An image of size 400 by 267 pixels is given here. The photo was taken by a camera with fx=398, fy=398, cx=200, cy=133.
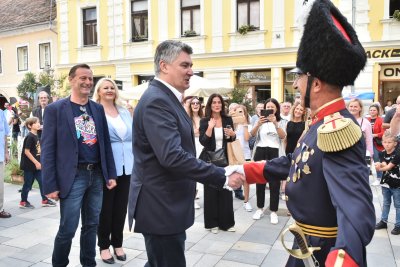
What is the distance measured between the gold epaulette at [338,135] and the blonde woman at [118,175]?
2.88m

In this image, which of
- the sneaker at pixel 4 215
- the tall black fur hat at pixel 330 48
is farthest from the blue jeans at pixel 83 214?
the sneaker at pixel 4 215

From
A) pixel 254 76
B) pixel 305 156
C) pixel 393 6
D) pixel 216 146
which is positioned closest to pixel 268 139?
pixel 216 146

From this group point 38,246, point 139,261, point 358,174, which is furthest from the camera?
point 38,246

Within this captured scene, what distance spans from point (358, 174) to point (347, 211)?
0.62ft

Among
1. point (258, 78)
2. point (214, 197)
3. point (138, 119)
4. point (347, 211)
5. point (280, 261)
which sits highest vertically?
point (258, 78)

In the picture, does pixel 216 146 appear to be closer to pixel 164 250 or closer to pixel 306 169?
pixel 164 250

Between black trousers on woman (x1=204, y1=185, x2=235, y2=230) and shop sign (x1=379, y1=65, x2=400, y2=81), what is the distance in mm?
11910

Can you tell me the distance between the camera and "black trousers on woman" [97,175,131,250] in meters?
4.25

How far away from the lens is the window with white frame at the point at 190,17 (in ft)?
59.5

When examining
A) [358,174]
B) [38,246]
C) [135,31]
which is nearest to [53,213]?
[38,246]

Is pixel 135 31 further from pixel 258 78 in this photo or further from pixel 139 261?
pixel 139 261

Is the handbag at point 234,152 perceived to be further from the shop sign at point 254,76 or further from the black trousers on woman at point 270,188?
the shop sign at point 254,76

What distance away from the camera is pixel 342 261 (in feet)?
4.96

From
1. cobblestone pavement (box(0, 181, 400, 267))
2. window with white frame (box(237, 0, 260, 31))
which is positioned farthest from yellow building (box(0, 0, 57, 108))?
cobblestone pavement (box(0, 181, 400, 267))
